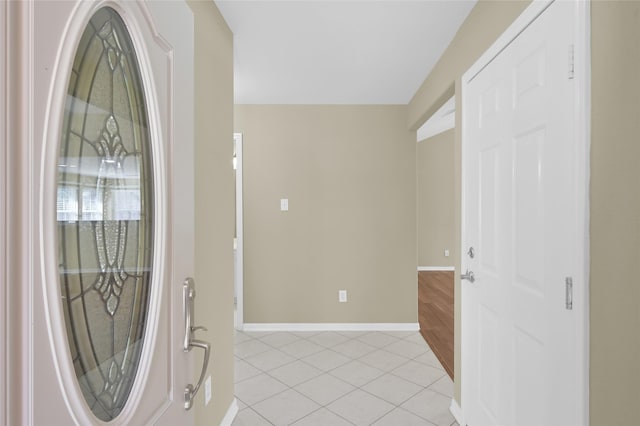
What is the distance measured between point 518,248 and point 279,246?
2.67 m

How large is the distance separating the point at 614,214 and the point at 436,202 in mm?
6056

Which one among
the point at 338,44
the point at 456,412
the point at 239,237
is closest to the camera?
the point at 456,412

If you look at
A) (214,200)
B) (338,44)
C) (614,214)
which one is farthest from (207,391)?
(338,44)

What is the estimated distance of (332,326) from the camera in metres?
3.76

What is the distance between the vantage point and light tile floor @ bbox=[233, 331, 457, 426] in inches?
85.7

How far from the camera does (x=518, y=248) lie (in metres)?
1.46

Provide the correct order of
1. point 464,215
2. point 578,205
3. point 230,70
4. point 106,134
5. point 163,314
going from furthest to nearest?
point 230,70 → point 464,215 → point 578,205 → point 163,314 → point 106,134

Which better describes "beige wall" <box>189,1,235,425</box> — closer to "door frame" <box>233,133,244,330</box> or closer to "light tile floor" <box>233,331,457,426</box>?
"light tile floor" <box>233,331,457,426</box>

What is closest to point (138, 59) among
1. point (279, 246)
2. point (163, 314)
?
point (163, 314)

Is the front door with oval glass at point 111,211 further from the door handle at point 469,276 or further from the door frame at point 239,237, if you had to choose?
the door frame at point 239,237

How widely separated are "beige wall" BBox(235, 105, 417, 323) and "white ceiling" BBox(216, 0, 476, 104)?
15.4 inches

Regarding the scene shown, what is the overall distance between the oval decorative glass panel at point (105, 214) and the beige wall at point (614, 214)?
4.08 ft

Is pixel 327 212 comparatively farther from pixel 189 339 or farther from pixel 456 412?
pixel 189 339

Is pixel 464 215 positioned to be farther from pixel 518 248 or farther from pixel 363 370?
pixel 363 370
